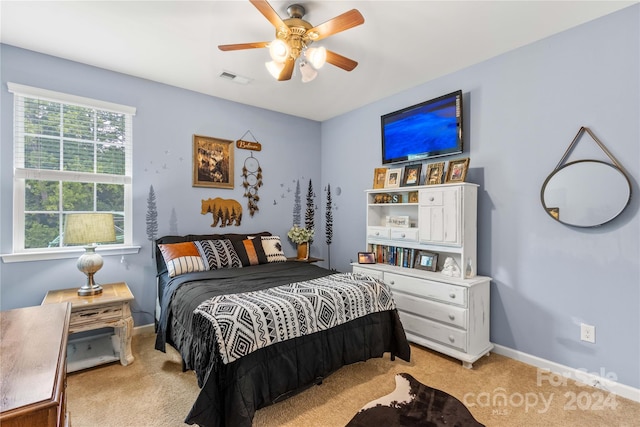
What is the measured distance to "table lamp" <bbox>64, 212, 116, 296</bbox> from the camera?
2344 mm

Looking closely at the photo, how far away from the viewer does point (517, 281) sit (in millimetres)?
2680

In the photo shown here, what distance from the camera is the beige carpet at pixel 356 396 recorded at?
190cm

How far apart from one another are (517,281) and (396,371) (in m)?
1.29

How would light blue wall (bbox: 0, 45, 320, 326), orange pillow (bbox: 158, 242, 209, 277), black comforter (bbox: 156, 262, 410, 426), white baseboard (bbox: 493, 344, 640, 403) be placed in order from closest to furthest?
black comforter (bbox: 156, 262, 410, 426), white baseboard (bbox: 493, 344, 640, 403), light blue wall (bbox: 0, 45, 320, 326), orange pillow (bbox: 158, 242, 209, 277)

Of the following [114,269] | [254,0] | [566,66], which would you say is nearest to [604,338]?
[566,66]

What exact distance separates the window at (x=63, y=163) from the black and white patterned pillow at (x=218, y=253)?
770 millimetres

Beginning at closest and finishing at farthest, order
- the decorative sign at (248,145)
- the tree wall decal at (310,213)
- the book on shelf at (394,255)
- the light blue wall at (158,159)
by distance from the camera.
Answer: the light blue wall at (158,159) → the book on shelf at (394,255) → the decorative sign at (248,145) → the tree wall decal at (310,213)

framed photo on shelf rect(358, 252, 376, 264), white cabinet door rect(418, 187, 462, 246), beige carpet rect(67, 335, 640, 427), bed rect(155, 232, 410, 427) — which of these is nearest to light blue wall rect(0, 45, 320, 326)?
bed rect(155, 232, 410, 427)

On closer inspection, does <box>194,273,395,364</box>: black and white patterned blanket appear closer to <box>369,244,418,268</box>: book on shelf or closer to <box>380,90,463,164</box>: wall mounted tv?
<box>369,244,418,268</box>: book on shelf

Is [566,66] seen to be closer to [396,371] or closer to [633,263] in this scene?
[633,263]

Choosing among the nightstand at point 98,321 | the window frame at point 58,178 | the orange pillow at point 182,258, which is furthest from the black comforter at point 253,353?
the window frame at point 58,178

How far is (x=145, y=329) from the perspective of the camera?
323 centimetres

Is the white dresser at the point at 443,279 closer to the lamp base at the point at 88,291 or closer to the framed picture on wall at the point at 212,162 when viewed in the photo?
the framed picture on wall at the point at 212,162

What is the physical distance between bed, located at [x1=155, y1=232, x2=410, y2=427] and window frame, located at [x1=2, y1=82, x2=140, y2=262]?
24.6 inches
